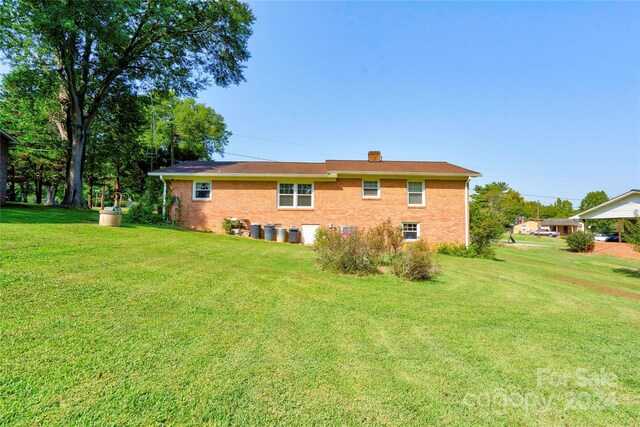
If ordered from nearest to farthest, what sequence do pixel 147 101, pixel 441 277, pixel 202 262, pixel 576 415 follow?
pixel 576 415, pixel 202 262, pixel 441 277, pixel 147 101

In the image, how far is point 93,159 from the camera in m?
24.7

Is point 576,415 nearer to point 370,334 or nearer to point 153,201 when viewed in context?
point 370,334

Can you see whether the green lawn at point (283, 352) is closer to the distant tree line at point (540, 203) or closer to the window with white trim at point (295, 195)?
the window with white trim at point (295, 195)

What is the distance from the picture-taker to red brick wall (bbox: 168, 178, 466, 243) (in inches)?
577

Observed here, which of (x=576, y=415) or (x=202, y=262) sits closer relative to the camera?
(x=576, y=415)

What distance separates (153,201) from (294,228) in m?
7.67

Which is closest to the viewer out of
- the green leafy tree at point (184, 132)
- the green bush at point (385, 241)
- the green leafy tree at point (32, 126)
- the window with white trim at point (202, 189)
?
the green bush at point (385, 241)

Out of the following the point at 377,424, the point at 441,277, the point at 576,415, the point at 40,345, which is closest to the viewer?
the point at 377,424

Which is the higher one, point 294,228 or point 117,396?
point 294,228

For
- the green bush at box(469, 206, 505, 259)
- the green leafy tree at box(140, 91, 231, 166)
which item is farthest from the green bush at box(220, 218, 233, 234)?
the green leafy tree at box(140, 91, 231, 166)

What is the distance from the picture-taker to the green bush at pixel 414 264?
6807 millimetres

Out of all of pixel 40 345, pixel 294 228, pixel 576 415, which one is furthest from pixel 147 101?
pixel 576 415

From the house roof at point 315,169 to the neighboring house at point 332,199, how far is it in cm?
6

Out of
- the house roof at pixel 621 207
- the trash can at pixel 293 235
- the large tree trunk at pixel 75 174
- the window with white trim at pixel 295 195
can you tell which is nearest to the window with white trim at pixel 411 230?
the window with white trim at pixel 295 195
